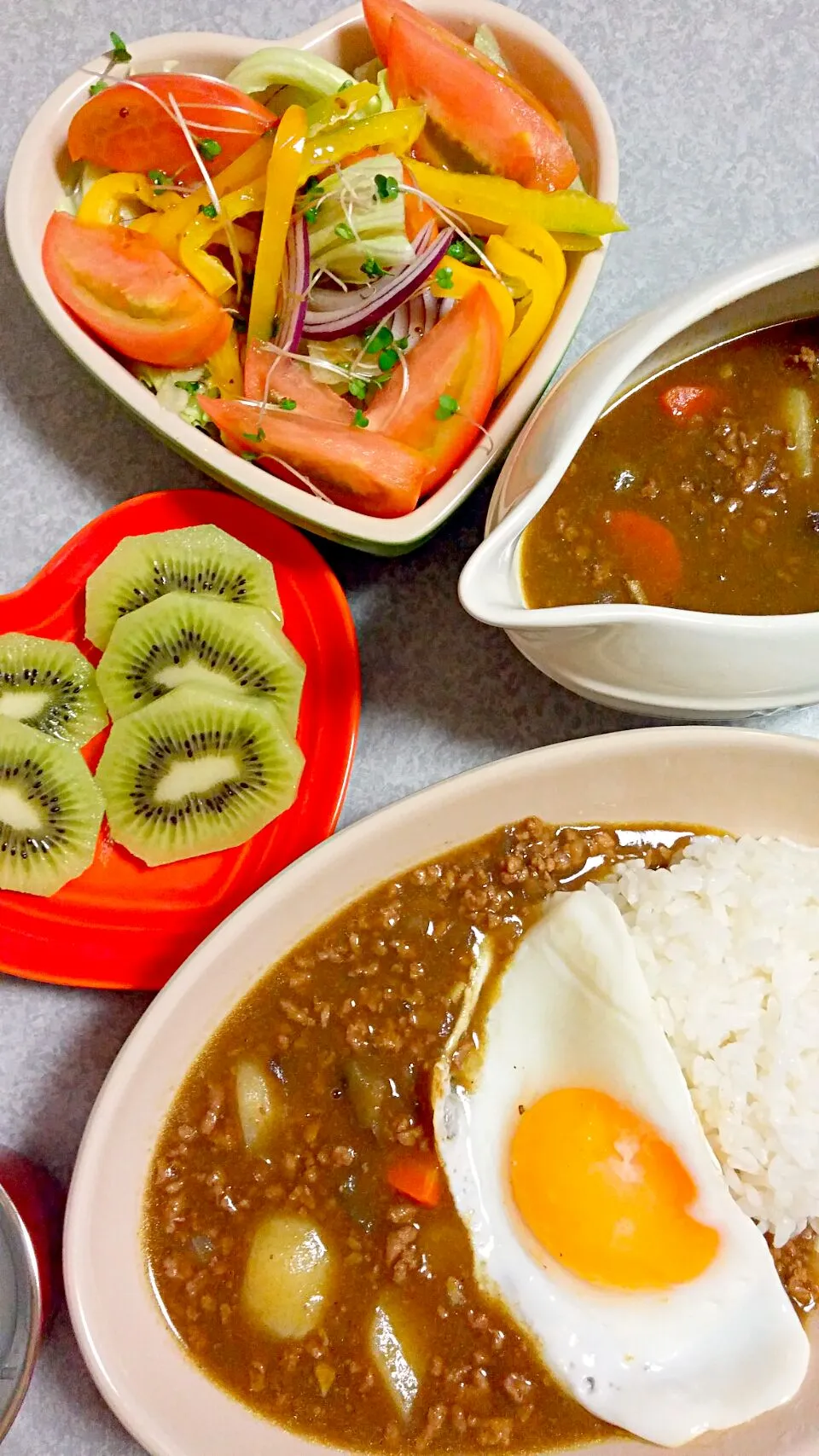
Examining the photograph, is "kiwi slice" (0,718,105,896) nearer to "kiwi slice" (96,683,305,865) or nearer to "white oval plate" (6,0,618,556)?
"kiwi slice" (96,683,305,865)

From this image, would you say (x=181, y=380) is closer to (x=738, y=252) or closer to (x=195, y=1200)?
(x=738, y=252)

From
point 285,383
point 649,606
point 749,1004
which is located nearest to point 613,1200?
point 749,1004

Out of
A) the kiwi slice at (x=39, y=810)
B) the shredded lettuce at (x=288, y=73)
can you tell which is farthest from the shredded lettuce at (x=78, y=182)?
the kiwi slice at (x=39, y=810)

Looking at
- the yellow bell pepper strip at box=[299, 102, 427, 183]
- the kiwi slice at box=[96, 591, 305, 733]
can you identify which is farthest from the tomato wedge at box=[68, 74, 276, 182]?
the kiwi slice at box=[96, 591, 305, 733]

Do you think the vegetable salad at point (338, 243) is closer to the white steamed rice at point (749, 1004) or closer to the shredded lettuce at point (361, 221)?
the shredded lettuce at point (361, 221)

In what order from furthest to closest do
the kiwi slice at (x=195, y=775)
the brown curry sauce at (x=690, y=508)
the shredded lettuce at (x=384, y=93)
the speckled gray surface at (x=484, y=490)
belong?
the speckled gray surface at (x=484, y=490) → the kiwi slice at (x=195, y=775) → the shredded lettuce at (x=384, y=93) → the brown curry sauce at (x=690, y=508)

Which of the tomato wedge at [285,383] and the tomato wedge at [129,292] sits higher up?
the tomato wedge at [129,292]

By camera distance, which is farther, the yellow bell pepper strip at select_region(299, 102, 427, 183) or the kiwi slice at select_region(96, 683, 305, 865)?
the kiwi slice at select_region(96, 683, 305, 865)

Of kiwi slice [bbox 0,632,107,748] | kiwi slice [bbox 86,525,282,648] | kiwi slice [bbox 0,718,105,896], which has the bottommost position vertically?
kiwi slice [bbox 0,718,105,896]
